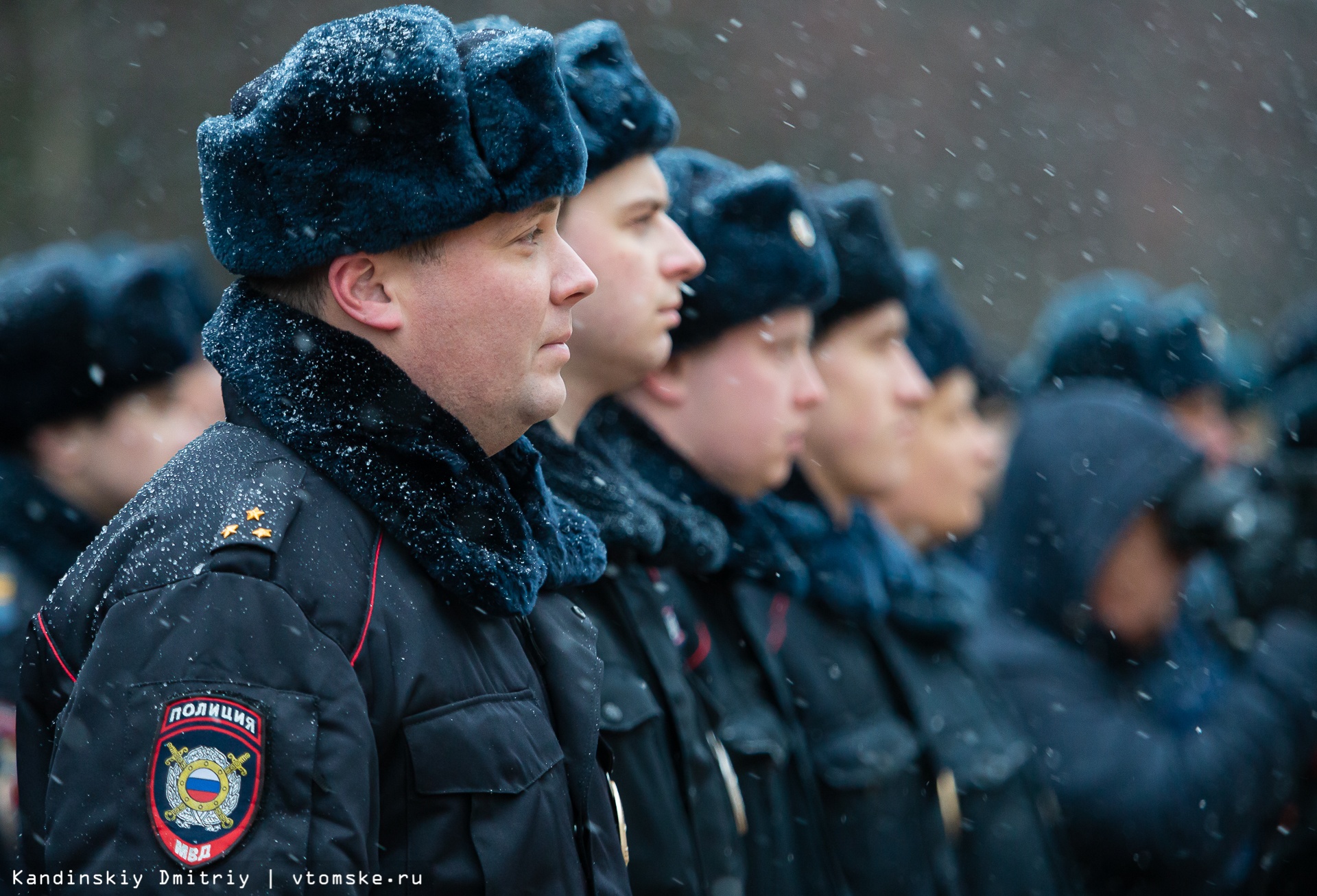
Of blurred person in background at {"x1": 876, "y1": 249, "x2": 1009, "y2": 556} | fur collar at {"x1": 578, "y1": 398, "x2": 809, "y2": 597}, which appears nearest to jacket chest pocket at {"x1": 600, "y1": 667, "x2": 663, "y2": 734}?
fur collar at {"x1": 578, "y1": 398, "x2": 809, "y2": 597}

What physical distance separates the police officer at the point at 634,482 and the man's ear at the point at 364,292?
739 mm

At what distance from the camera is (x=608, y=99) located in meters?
2.68

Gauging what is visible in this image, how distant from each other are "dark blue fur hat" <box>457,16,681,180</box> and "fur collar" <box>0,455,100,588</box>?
202 cm

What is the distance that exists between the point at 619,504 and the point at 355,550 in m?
0.92

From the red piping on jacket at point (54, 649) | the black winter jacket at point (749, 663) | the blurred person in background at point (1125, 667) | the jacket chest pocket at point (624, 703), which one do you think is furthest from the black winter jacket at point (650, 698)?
the blurred person in background at point (1125, 667)

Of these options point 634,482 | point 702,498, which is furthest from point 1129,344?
point 634,482

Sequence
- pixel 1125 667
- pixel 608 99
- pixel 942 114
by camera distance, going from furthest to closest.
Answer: pixel 942 114 < pixel 1125 667 < pixel 608 99

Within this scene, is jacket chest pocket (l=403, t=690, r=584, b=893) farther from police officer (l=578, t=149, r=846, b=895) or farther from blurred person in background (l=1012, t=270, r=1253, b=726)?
blurred person in background (l=1012, t=270, r=1253, b=726)

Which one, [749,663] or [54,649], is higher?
[54,649]

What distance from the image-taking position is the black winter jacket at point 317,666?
1562mm

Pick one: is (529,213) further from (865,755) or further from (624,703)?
(865,755)

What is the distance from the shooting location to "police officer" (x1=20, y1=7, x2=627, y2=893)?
1.58 meters

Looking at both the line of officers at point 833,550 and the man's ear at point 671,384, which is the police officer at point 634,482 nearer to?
the line of officers at point 833,550

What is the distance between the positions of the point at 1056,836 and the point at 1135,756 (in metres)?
0.32
